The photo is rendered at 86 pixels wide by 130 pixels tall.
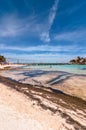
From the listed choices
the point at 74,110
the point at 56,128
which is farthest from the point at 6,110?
the point at 74,110

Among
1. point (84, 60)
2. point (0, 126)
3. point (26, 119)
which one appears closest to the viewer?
point (0, 126)

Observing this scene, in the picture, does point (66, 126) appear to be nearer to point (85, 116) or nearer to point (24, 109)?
point (85, 116)

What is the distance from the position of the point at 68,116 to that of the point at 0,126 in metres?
2.58

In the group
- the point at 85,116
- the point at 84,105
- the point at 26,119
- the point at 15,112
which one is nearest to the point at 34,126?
the point at 26,119

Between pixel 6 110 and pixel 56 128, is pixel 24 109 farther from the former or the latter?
pixel 56 128

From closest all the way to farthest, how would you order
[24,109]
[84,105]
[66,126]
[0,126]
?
[0,126] → [66,126] → [24,109] → [84,105]

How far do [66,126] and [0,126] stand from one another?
204cm

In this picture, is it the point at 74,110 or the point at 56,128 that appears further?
the point at 74,110

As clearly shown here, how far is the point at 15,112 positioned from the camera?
6055 millimetres

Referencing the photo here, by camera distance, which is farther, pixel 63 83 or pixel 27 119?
pixel 63 83

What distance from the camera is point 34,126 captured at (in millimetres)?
4867

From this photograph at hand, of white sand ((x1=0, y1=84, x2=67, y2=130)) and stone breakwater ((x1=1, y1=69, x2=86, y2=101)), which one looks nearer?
white sand ((x1=0, y1=84, x2=67, y2=130))

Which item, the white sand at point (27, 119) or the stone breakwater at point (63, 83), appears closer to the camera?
the white sand at point (27, 119)

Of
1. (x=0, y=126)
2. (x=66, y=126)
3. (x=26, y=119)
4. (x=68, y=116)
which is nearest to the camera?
(x=0, y=126)
